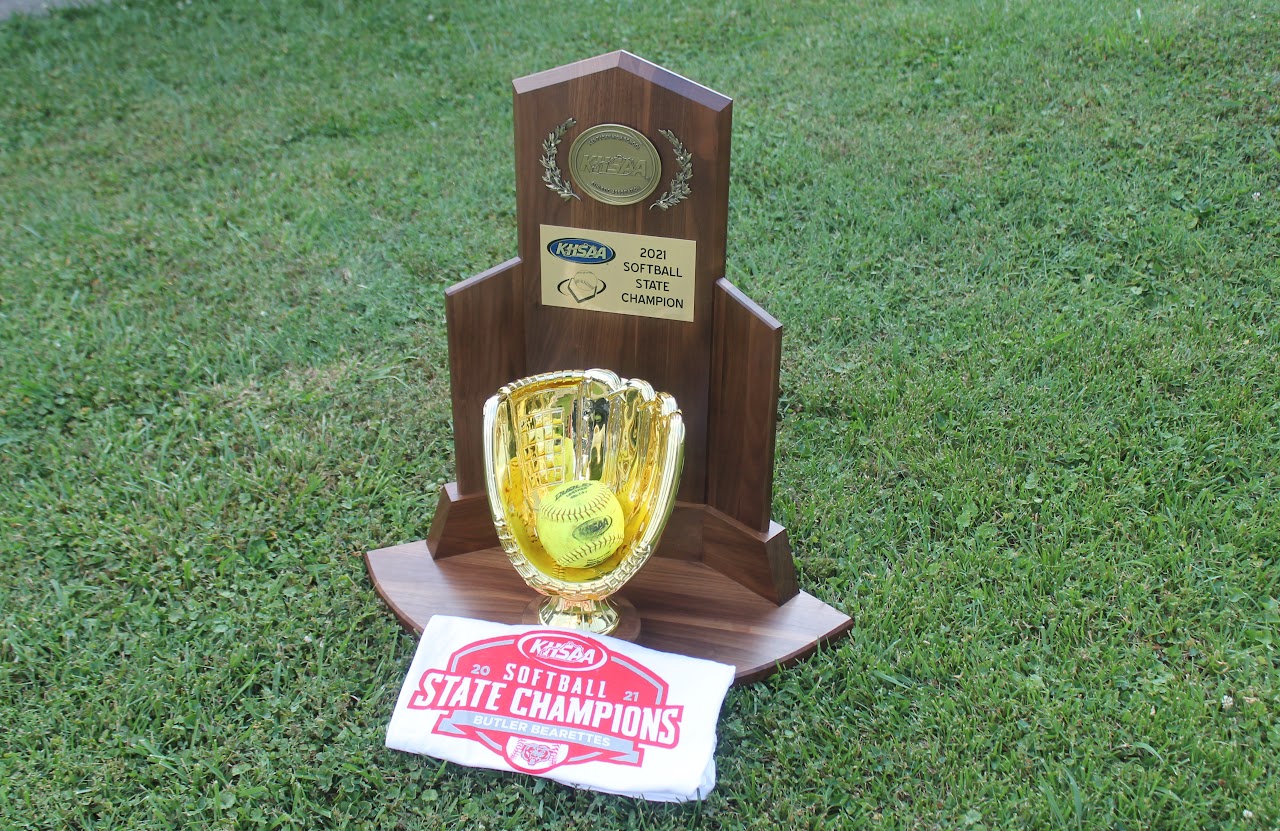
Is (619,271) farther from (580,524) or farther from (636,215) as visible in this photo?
(580,524)

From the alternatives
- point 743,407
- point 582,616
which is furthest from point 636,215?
point 582,616

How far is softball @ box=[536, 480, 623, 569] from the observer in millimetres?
2090

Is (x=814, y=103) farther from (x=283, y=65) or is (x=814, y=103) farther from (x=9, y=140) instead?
(x=9, y=140)

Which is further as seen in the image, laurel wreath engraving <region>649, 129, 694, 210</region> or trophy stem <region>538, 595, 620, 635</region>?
trophy stem <region>538, 595, 620, 635</region>

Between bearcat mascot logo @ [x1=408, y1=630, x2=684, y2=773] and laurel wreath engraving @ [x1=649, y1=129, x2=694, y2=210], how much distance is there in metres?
0.87

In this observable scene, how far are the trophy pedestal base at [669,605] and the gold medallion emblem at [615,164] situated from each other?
835 millimetres

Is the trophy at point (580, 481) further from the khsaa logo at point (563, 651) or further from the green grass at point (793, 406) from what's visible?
the green grass at point (793, 406)

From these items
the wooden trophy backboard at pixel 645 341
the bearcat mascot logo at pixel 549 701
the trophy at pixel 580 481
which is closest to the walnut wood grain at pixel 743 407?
the wooden trophy backboard at pixel 645 341

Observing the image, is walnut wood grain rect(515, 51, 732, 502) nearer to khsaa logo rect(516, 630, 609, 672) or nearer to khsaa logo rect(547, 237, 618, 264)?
khsaa logo rect(547, 237, 618, 264)

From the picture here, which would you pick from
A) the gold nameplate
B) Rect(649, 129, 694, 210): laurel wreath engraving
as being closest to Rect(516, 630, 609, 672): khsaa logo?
the gold nameplate

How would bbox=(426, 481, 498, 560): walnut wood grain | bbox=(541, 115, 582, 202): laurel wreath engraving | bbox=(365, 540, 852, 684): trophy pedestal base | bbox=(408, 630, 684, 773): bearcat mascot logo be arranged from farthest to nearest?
1. bbox=(426, 481, 498, 560): walnut wood grain
2. bbox=(365, 540, 852, 684): trophy pedestal base
3. bbox=(541, 115, 582, 202): laurel wreath engraving
4. bbox=(408, 630, 684, 773): bearcat mascot logo

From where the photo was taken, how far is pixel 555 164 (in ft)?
7.08

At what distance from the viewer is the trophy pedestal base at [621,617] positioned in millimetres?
2242

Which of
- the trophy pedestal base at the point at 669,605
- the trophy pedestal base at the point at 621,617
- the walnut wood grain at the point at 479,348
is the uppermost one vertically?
the walnut wood grain at the point at 479,348
